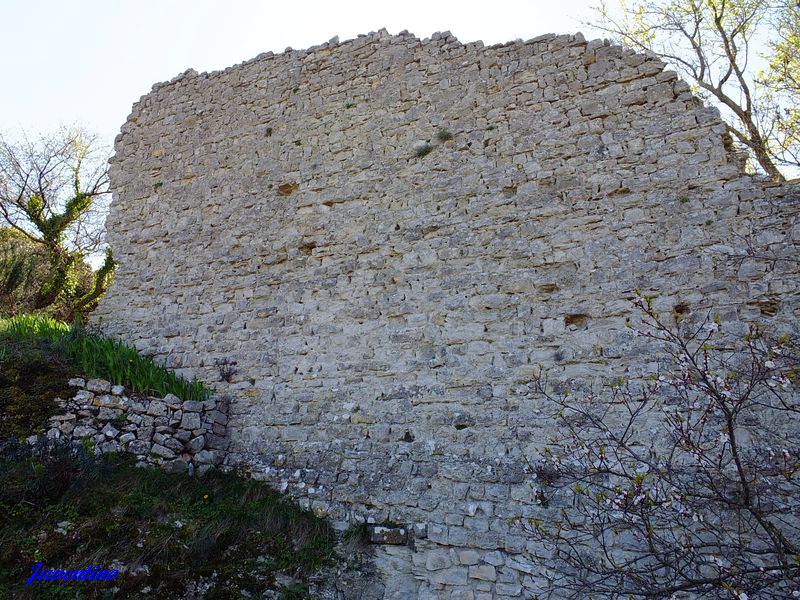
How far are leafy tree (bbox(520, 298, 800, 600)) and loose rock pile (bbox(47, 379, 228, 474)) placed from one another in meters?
3.50

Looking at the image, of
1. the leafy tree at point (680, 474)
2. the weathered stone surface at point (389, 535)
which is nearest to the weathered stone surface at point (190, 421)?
the weathered stone surface at point (389, 535)

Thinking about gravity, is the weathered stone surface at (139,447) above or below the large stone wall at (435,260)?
below

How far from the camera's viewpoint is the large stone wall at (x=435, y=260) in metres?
5.27

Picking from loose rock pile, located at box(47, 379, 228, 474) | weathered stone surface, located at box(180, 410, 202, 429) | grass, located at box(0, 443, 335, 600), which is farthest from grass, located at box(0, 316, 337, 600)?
weathered stone surface, located at box(180, 410, 202, 429)

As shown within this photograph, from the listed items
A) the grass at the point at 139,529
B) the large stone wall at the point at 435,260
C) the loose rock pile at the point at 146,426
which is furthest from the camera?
the loose rock pile at the point at 146,426

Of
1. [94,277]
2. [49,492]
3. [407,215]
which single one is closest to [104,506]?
[49,492]

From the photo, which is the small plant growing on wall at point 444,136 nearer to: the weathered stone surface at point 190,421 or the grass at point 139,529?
the weathered stone surface at point 190,421

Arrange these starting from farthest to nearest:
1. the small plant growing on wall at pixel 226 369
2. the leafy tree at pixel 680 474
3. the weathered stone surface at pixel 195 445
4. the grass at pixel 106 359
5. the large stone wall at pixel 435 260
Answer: the small plant growing on wall at pixel 226 369 < the grass at pixel 106 359 < the weathered stone surface at pixel 195 445 < the large stone wall at pixel 435 260 < the leafy tree at pixel 680 474

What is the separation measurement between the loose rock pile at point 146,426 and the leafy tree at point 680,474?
11.5ft

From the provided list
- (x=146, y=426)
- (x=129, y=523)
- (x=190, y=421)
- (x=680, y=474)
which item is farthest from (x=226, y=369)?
(x=680, y=474)

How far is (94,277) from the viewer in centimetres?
1337

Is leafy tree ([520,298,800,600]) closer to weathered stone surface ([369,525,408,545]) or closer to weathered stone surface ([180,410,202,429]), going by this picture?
weathered stone surface ([369,525,408,545])

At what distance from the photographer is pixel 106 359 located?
6.95m

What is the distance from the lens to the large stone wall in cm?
527
